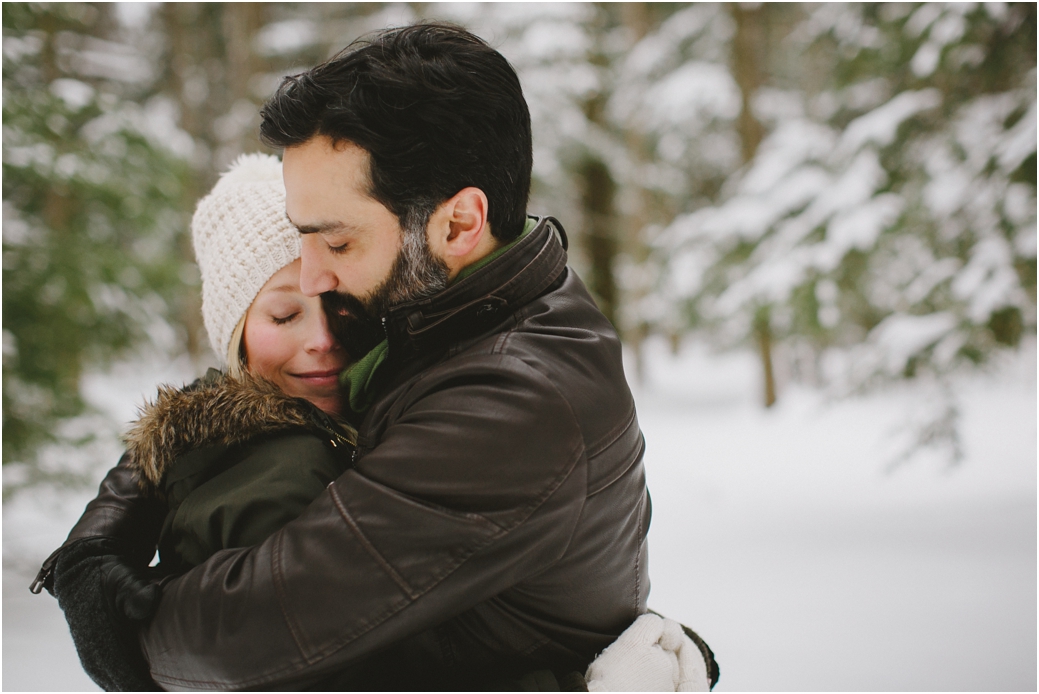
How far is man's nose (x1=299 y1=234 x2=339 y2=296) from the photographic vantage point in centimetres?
153

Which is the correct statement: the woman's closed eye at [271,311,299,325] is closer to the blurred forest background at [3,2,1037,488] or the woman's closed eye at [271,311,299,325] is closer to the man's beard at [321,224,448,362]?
the man's beard at [321,224,448,362]

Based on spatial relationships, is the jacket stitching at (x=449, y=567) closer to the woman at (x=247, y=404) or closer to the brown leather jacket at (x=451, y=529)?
the brown leather jacket at (x=451, y=529)

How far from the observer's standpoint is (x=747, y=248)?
5.83 metres

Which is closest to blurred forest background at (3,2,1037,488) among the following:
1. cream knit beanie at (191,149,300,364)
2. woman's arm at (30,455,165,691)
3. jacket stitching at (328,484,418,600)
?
cream knit beanie at (191,149,300,364)

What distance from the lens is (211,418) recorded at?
56.5 inches

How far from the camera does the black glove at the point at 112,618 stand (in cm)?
128

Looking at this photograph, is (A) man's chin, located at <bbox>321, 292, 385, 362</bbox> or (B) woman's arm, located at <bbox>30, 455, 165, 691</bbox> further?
(A) man's chin, located at <bbox>321, 292, 385, 362</bbox>

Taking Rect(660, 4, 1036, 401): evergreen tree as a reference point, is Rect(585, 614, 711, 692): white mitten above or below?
below

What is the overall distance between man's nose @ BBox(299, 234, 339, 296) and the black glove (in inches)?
25.6

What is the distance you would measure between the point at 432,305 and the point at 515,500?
0.43 metres

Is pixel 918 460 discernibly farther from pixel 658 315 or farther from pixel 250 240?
pixel 250 240

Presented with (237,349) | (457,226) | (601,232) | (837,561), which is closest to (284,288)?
(237,349)

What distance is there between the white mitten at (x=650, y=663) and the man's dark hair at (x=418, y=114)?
0.93 m

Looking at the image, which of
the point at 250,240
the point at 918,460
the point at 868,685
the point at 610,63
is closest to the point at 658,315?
the point at 918,460
